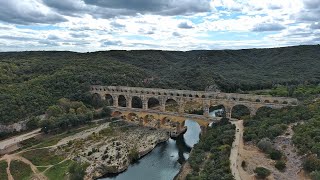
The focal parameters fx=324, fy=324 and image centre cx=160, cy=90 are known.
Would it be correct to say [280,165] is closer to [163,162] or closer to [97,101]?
[163,162]

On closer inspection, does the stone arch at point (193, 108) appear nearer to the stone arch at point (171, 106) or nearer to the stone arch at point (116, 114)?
the stone arch at point (171, 106)

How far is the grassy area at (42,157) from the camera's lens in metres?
53.3

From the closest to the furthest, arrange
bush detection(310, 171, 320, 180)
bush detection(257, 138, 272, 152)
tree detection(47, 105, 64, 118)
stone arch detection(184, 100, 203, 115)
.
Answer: bush detection(310, 171, 320, 180), bush detection(257, 138, 272, 152), tree detection(47, 105, 64, 118), stone arch detection(184, 100, 203, 115)

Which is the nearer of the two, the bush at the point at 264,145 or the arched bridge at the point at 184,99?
the bush at the point at 264,145

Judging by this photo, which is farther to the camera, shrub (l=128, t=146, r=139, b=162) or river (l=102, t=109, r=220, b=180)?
shrub (l=128, t=146, r=139, b=162)

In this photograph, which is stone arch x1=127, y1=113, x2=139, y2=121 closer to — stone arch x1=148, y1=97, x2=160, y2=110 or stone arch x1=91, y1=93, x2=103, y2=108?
stone arch x1=91, y1=93, x2=103, y2=108

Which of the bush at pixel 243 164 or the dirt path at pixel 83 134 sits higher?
the bush at pixel 243 164

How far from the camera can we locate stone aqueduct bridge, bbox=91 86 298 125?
212ft

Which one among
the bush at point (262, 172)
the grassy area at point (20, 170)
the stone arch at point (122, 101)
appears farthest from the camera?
the stone arch at point (122, 101)

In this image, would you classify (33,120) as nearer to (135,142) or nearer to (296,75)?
(135,142)

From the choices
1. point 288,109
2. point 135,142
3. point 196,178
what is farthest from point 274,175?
point 135,142

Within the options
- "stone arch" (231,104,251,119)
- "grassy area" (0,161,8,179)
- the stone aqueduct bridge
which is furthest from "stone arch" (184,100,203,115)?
"grassy area" (0,161,8,179)

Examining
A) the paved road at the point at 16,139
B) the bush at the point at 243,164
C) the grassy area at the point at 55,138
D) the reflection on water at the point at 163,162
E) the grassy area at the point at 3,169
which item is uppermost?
the bush at the point at 243,164

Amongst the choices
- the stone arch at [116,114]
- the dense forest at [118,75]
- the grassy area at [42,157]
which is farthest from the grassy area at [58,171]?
the stone arch at [116,114]
